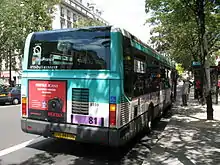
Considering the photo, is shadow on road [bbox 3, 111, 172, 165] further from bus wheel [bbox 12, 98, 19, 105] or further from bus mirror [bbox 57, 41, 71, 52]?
bus wheel [bbox 12, 98, 19, 105]

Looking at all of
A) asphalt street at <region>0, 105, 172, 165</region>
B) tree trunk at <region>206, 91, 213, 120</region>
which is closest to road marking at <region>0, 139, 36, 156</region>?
asphalt street at <region>0, 105, 172, 165</region>

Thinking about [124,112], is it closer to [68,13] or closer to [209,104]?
[209,104]

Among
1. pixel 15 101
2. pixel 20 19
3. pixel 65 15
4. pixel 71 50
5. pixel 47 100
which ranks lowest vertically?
pixel 15 101

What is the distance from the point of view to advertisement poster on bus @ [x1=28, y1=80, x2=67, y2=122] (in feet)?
19.0

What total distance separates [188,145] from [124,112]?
216cm

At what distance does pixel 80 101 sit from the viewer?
18.3 ft

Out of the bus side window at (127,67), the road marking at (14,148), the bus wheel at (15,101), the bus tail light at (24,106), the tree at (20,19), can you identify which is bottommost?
the road marking at (14,148)

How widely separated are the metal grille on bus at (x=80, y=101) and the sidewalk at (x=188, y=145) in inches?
67.7

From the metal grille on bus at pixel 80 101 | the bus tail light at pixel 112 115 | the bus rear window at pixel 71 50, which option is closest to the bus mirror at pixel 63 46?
the bus rear window at pixel 71 50

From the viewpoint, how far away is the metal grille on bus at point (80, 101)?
5543 mm

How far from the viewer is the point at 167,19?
38.4 ft

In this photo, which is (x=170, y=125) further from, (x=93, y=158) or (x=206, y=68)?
(x=93, y=158)

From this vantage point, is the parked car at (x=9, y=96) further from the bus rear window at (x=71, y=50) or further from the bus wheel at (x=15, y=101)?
the bus rear window at (x=71, y=50)

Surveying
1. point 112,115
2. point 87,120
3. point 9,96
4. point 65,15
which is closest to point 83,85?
point 87,120
